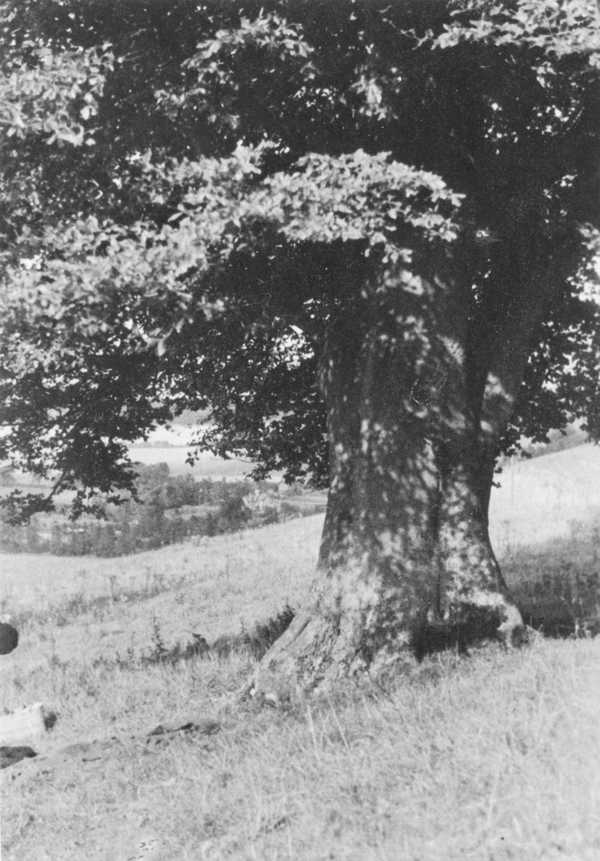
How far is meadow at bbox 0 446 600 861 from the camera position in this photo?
4453 millimetres

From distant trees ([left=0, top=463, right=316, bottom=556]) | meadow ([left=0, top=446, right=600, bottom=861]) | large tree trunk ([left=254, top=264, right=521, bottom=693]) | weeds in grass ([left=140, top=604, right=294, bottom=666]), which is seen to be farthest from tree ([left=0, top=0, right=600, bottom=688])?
distant trees ([left=0, top=463, right=316, bottom=556])

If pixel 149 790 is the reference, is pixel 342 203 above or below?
above

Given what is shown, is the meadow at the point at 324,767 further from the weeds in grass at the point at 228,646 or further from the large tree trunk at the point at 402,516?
the large tree trunk at the point at 402,516

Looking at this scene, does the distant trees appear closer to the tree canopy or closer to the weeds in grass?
the weeds in grass

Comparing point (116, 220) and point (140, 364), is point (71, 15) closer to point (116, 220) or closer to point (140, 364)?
point (116, 220)

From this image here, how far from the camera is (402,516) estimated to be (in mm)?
8164

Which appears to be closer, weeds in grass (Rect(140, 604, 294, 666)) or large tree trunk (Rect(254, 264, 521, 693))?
large tree trunk (Rect(254, 264, 521, 693))

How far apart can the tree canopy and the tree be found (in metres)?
0.03

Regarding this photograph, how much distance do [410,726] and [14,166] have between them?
230 inches

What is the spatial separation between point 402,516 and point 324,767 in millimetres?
3153

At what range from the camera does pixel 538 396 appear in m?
11.4

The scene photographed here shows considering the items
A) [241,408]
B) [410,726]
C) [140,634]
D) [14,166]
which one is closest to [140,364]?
[241,408]

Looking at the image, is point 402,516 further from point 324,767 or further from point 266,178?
point 266,178

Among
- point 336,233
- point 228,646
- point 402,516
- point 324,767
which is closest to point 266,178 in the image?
point 336,233
